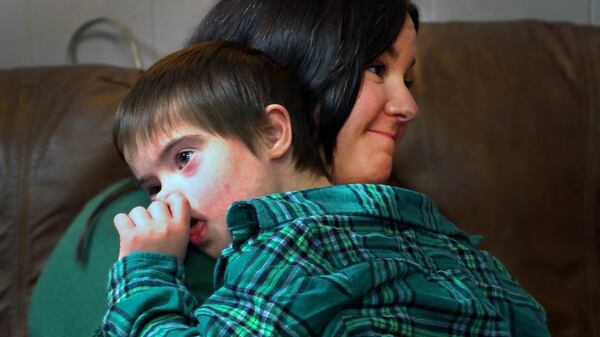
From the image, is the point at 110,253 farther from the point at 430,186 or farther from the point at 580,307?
the point at 580,307

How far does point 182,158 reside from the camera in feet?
3.32

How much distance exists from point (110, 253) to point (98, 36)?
3.41 ft

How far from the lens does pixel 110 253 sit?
1.19 meters

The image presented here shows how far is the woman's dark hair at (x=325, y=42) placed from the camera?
105 cm

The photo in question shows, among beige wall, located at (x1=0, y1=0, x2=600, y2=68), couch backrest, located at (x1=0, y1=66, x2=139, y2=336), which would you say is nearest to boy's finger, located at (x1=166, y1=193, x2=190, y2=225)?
couch backrest, located at (x1=0, y1=66, x2=139, y2=336)

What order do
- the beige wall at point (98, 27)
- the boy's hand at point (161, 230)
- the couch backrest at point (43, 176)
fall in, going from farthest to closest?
the beige wall at point (98, 27)
the couch backrest at point (43, 176)
the boy's hand at point (161, 230)

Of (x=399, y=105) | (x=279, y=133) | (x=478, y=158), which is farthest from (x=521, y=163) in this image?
(x=279, y=133)

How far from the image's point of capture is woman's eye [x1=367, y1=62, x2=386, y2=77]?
42.9 inches

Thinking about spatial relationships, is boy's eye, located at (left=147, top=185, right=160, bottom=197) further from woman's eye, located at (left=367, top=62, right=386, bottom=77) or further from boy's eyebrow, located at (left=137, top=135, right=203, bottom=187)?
woman's eye, located at (left=367, top=62, right=386, bottom=77)

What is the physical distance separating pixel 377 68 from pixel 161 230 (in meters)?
0.37

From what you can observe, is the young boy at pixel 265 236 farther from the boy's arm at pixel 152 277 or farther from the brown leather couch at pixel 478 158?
the brown leather couch at pixel 478 158

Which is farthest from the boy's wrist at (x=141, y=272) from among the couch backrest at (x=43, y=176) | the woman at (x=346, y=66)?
the couch backrest at (x=43, y=176)

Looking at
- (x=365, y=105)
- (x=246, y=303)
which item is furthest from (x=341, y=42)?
(x=246, y=303)

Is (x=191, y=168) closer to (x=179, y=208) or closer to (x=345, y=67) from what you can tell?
(x=179, y=208)
